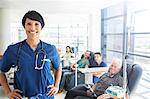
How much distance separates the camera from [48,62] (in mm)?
1349

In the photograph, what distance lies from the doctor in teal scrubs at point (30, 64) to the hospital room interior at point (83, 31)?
8.18 feet

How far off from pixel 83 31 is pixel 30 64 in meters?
6.99

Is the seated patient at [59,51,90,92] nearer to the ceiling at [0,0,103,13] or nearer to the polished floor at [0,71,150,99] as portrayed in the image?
the polished floor at [0,71,150,99]

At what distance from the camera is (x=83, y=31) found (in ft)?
26.9

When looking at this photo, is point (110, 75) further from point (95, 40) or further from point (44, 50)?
point (95, 40)

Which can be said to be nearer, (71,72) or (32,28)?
(32,28)

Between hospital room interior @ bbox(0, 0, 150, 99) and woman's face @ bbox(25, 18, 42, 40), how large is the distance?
2.57m

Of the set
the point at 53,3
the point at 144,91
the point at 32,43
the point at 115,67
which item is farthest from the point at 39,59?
the point at 53,3

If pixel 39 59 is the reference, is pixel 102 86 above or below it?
below

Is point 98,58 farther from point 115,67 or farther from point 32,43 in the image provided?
point 32,43


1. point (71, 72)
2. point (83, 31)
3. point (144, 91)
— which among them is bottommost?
point (144, 91)

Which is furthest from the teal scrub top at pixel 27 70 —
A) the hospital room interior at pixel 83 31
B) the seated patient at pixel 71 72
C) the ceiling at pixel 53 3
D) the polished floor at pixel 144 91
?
the ceiling at pixel 53 3

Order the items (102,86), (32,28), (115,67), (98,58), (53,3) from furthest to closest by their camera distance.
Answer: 1. (53,3)
2. (98,58)
3. (102,86)
4. (115,67)
5. (32,28)

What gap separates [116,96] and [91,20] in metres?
5.65
